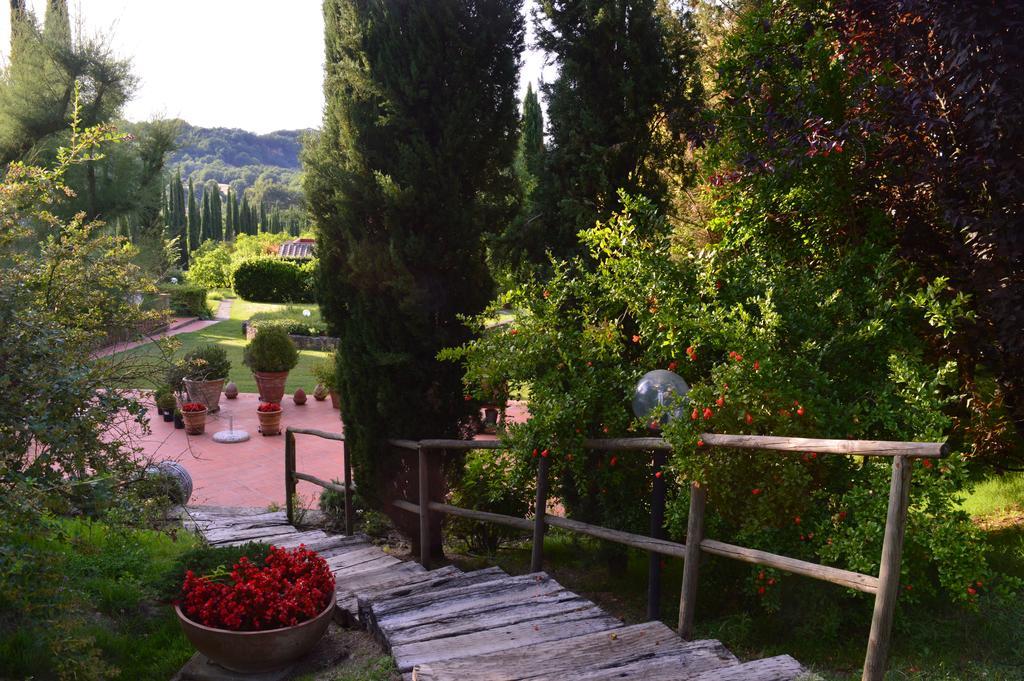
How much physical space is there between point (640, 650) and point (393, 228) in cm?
330

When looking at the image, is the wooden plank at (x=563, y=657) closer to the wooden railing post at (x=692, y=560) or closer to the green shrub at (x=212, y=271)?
the wooden railing post at (x=692, y=560)

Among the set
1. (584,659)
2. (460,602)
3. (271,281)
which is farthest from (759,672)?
(271,281)

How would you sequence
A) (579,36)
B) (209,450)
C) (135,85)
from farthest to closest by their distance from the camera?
(135,85)
(209,450)
(579,36)

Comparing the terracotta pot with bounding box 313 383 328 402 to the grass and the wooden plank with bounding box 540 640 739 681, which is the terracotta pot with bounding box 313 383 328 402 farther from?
the wooden plank with bounding box 540 640 739 681

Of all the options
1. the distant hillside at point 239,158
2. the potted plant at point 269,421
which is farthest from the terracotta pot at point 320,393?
the distant hillside at point 239,158

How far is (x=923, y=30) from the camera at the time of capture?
3.99 metres

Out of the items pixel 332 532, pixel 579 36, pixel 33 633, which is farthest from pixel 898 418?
pixel 332 532

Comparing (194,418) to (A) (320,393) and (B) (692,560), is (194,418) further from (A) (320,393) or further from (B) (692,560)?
(B) (692,560)

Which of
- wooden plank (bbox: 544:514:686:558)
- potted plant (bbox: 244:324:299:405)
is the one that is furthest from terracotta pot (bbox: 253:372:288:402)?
wooden plank (bbox: 544:514:686:558)

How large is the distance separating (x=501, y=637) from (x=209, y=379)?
977cm

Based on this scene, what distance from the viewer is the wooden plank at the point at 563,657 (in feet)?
8.71

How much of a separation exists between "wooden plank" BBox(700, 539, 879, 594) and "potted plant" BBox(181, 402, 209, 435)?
871 cm

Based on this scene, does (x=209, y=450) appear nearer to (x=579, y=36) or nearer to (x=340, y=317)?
(x=340, y=317)

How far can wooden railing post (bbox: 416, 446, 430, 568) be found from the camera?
16.6ft
